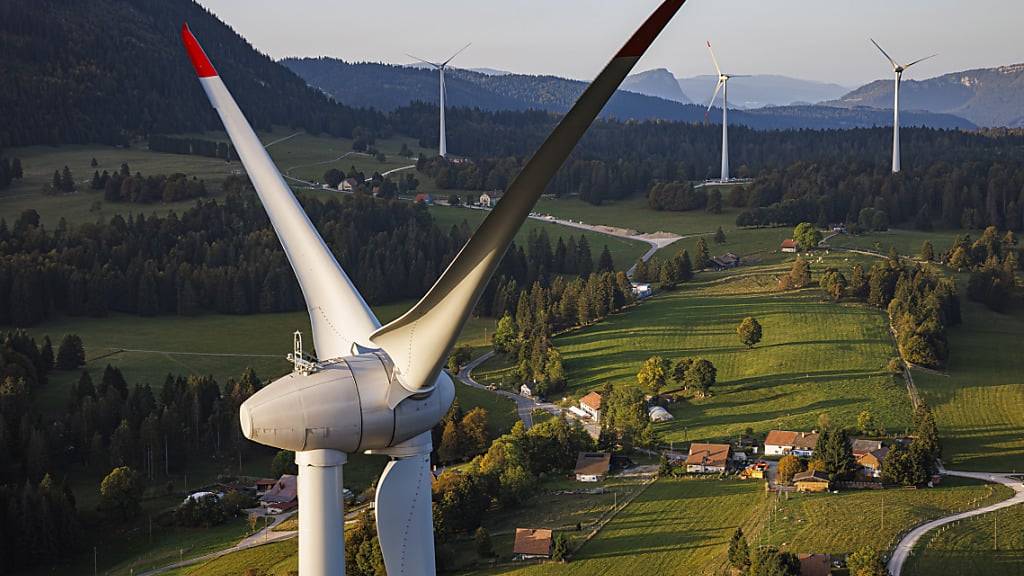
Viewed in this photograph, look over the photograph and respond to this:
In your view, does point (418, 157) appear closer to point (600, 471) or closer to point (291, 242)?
point (600, 471)

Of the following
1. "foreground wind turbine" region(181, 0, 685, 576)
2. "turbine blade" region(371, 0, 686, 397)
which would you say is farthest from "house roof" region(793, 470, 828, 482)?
"turbine blade" region(371, 0, 686, 397)

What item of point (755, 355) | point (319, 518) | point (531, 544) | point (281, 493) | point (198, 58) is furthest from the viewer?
point (755, 355)

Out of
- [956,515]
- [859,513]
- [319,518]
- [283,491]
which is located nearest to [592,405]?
[283,491]

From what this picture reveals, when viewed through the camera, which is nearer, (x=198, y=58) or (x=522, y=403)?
(x=198, y=58)

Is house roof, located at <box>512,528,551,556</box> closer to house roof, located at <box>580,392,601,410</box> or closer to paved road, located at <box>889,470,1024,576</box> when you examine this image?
paved road, located at <box>889,470,1024,576</box>

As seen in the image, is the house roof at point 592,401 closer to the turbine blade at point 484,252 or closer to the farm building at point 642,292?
the farm building at point 642,292

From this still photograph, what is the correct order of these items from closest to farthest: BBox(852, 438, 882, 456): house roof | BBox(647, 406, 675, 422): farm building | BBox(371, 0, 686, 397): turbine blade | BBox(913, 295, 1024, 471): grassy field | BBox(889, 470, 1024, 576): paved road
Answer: BBox(371, 0, 686, 397): turbine blade < BBox(889, 470, 1024, 576): paved road < BBox(852, 438, 882, 456): house roof < BBox(913, 295, 1024, 471): grassy field < BBox(647, 406, 675, 422): farm building

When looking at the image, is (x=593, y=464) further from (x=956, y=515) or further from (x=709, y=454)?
(x=956, y=515)

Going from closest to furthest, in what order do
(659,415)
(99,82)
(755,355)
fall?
(659,415) < (755,355) < (99,82)
